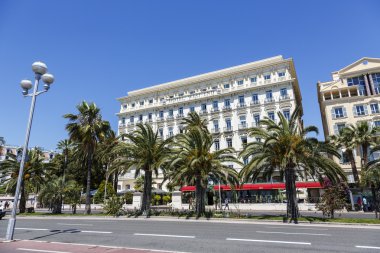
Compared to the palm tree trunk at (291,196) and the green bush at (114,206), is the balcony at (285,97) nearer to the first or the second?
the palm tree trunk at (291,196)

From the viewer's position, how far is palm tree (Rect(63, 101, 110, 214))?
28906mm

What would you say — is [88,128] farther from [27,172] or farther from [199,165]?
[199,165]

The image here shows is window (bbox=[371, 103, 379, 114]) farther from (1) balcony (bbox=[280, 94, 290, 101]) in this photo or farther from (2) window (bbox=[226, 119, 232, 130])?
(2) window (bbox=[226, 119, 232, 130])

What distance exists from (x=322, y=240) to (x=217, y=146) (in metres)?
37.6

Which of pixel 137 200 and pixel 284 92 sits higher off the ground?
pixel 284 92

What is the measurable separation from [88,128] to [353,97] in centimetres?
4350

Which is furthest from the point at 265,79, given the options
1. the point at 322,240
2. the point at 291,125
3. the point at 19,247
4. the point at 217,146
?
the point at 19,247

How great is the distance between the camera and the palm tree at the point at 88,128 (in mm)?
28906

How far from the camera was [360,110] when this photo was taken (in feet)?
138

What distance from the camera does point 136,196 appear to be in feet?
112

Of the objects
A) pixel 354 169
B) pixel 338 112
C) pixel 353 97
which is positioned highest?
pixel 353 97

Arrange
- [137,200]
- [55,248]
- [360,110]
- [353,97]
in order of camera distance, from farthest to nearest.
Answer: [353,97] < [360,110] < [137,200] < [55,248]

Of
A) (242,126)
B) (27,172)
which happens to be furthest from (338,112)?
(27,172)

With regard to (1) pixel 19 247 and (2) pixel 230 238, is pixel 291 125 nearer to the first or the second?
(2) pixel 230 238
